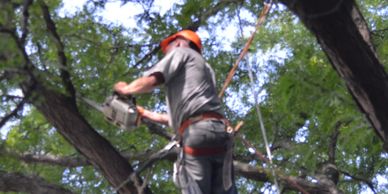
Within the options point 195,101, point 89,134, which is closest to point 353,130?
point 195,101

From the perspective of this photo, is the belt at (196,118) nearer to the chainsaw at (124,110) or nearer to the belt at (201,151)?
the belt at (201,151)

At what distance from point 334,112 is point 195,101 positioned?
59.5 inches

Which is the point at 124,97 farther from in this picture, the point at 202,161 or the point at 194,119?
the point at 202,161

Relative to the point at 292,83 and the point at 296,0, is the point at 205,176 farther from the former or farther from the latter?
the point at 296,0

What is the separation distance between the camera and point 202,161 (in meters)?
4.67

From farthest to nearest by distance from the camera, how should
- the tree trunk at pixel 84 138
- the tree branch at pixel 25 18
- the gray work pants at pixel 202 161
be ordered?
1. the tree trunk at pixel 84 138
2. the gray work pants at pixel 202 161
3. the tree branch at pixel 25 18

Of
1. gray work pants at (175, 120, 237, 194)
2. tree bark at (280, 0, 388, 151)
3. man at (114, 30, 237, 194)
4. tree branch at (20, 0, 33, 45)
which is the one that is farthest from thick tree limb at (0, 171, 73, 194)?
tree bark at (280, 0, 388, 151)

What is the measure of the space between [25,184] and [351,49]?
3599mm

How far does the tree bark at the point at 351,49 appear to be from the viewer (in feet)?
12.1

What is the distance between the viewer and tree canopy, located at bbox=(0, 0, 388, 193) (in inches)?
153

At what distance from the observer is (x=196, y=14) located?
7785 mm

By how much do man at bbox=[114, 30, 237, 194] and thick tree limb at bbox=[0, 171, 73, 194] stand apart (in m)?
1.88

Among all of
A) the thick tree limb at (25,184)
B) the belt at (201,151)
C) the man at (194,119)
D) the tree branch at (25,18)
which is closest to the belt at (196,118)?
the man at (194,119)

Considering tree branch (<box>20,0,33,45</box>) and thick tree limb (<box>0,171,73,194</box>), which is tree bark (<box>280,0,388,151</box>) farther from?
thick tree limb (<box>0,171,73,194</box>)
